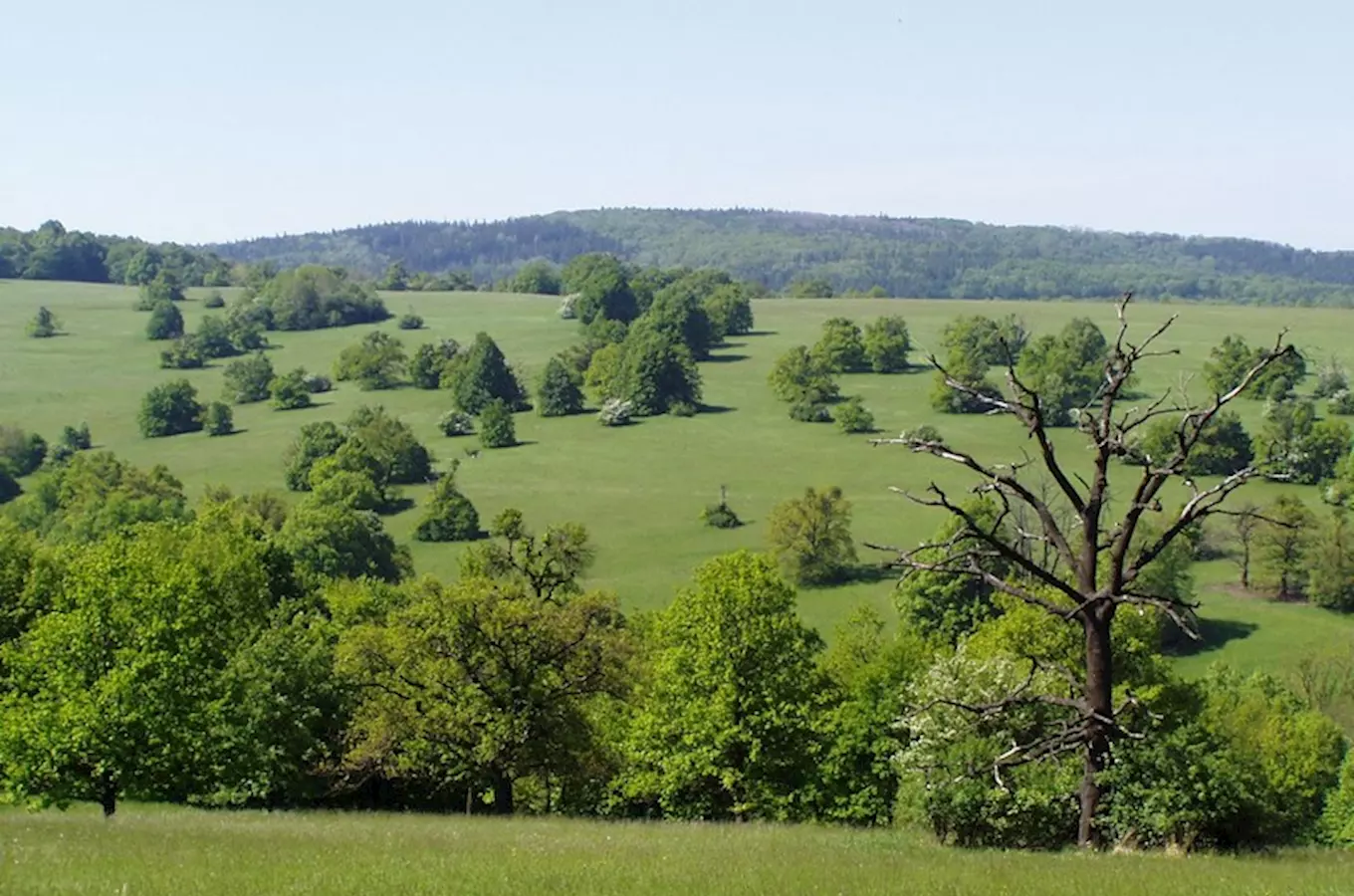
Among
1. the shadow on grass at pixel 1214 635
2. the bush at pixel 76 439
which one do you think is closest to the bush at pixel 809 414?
the shadow on grass at pixel 1214 635

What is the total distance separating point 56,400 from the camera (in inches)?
6944

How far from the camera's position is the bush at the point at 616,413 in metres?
168

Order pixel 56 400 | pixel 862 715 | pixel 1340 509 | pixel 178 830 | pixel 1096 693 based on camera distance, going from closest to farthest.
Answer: pixel 1096 693 < pixel 178 830 < pixel 862 715 < pixel 1340 509 < pixel 56 400

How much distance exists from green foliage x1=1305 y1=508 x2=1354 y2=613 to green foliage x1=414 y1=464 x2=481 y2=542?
67768mm

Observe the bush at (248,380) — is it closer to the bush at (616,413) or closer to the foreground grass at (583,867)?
the bush at (616,413)

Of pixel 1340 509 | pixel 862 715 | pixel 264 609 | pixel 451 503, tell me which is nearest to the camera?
pixel 862 715

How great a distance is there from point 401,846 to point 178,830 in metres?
5.48

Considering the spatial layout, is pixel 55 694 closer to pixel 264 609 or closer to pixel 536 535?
pixel 264 609

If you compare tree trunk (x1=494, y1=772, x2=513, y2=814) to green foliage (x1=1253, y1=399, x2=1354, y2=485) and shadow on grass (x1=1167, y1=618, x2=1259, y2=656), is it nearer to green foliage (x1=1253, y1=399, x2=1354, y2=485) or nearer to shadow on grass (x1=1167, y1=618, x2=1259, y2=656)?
shadow on grass (x1=1167, y1=618, x2=1259, y2=656)

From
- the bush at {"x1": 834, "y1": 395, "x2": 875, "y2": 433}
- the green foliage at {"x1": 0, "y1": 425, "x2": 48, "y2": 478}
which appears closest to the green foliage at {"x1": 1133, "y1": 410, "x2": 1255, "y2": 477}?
the bush at {"x1": 834, "y1": 395, "x2": 875, "y2": 433}

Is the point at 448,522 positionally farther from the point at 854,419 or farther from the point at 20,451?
the point at 20,451

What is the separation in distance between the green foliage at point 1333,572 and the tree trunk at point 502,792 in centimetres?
8118

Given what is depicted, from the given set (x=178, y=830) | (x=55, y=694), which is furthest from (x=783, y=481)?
(x=178, y=830)

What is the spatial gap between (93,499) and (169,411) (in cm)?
5408
